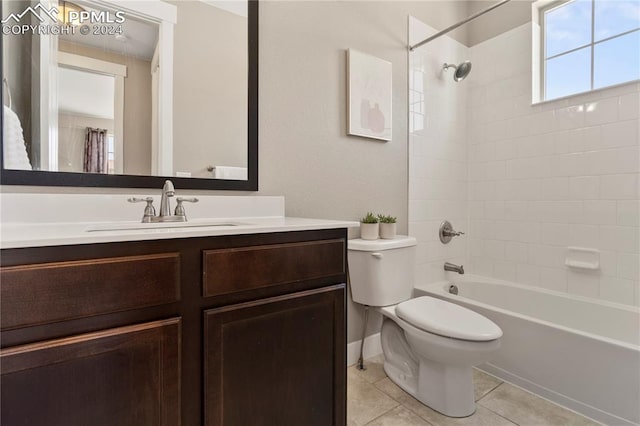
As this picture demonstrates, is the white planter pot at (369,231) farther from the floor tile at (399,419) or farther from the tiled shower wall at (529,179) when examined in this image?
the floor tile at (399,419)

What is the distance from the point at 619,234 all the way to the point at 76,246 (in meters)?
2.54

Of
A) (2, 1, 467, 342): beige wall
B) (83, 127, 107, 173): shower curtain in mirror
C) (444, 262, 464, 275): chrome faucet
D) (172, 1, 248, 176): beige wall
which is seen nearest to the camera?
(83, 127, 107, 173): shower curtain in mirror

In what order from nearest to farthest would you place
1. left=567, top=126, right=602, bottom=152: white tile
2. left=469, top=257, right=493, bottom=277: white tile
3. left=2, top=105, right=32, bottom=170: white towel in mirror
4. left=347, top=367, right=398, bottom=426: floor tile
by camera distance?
left=2, top=105, right=32, bottom=170: white towel in mirror → left=347, top=367, right=398, bottom=426: floor tile → left=567, top=126, right=602, bottom=152: white tile → left=469, top=257, right=493, bottom=277: white tile

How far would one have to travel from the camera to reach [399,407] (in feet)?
4.93

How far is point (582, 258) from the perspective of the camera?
197cm

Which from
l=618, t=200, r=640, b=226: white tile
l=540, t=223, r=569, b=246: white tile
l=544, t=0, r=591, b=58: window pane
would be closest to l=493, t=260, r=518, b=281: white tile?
l=540, t=223, r=569, b=246: white tile

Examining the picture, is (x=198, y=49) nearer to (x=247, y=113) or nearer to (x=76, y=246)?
(x=247, y=113)

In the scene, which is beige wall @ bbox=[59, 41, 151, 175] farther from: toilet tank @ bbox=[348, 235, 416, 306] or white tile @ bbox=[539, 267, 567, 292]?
white tile @ bbox=[539, 267, 567, 292]

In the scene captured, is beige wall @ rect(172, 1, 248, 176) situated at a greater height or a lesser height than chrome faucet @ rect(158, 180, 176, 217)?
greater

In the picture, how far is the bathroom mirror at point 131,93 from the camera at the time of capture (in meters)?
1.07

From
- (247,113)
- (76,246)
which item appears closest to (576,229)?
(247,113)

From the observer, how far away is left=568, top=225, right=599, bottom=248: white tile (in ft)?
6.30

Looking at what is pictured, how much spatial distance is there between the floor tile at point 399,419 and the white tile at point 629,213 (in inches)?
63.1

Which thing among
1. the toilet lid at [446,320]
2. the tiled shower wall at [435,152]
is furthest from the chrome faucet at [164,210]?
the tiled shower wall at [435,152]
